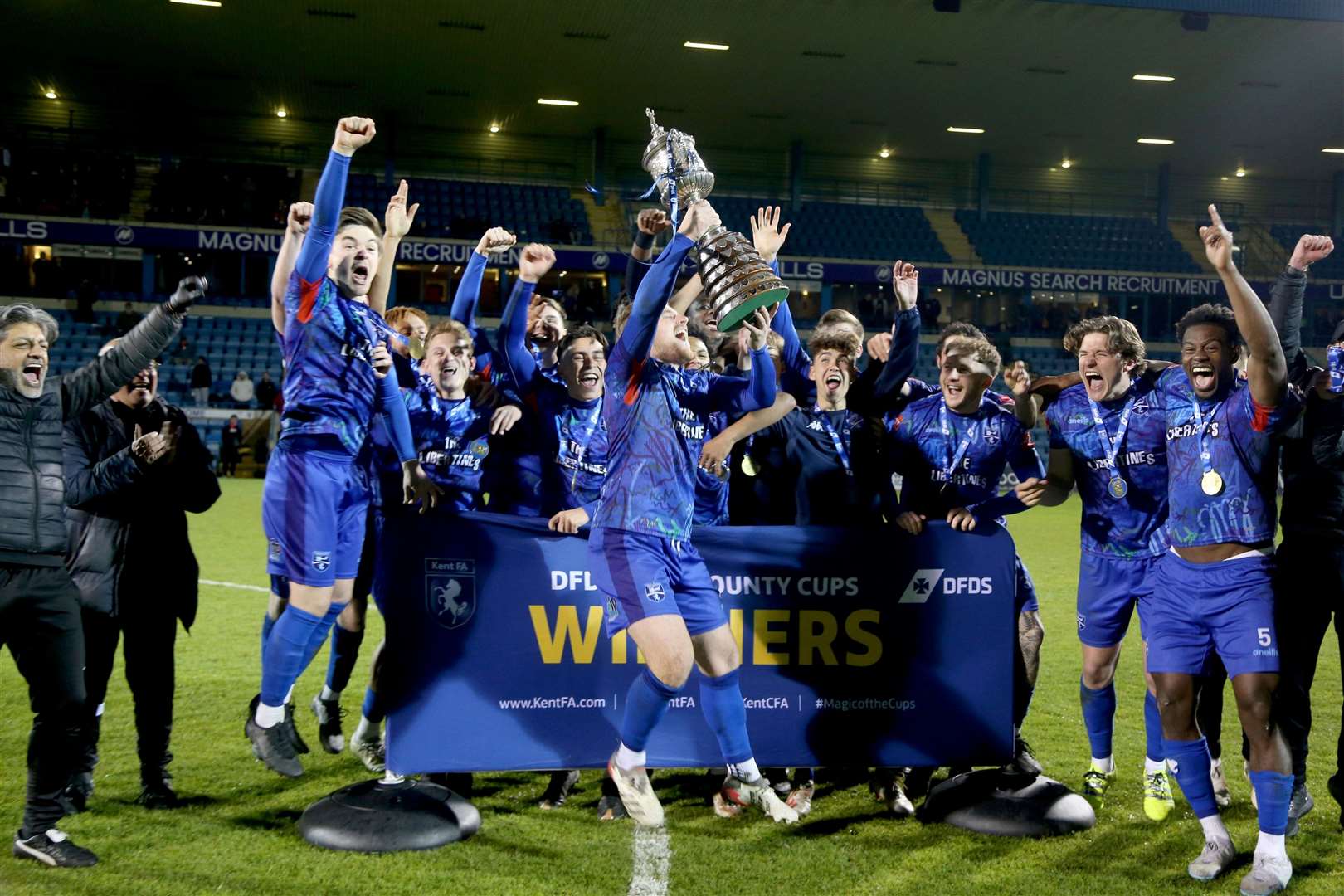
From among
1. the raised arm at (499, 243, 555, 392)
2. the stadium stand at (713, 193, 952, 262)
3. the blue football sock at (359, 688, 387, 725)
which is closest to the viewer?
the raised arm at (499, 243, 555, 392)

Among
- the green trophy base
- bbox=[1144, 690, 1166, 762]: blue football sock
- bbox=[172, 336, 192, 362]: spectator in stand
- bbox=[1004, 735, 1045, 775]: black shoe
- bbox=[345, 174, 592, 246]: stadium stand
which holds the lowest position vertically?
bbox=[1004, 735, 1045, 775]: black shoe

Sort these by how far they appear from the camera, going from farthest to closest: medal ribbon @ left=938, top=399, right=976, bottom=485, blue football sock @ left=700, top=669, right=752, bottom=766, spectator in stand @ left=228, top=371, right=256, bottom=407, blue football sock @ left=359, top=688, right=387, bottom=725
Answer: spectator in stand @ left=228, top=371, right=256, bottom=407 < blue football sock @ left=359, top=688, right=387, bottom=725 < medal ribbon @ left=938, top=399, right=976, bottom=485 < blue football sock @ left=700, top=669, right=752, bottom=766

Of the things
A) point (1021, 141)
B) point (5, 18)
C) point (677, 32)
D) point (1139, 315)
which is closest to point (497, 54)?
point (677, 32)

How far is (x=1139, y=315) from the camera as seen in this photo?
1323 inches

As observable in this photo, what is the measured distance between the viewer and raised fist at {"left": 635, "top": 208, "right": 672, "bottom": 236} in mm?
4754

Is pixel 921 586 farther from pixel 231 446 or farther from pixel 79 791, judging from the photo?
pixel 231 446

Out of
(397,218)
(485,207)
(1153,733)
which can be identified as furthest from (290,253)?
(485,207)

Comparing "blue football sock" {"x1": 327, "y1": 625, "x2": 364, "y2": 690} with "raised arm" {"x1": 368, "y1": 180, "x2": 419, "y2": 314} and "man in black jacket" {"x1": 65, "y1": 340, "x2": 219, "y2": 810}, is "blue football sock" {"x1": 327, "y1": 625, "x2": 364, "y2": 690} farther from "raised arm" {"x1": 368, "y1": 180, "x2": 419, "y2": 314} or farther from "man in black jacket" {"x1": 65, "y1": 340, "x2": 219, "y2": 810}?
"raised arm" {"x1": 368, "y1": 180, "x2": 419, "y2": 314}

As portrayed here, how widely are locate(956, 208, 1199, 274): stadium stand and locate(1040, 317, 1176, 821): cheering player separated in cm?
2769

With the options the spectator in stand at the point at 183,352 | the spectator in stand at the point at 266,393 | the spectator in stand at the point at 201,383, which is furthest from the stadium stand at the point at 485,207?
the spectator in stand at the point at 201,383

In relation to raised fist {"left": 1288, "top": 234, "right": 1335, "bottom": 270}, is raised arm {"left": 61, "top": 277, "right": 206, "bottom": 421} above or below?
below

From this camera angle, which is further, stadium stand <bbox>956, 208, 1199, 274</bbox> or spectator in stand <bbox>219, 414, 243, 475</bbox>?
stadium stand <bbox>956, 208, 1199, 274</bbox>

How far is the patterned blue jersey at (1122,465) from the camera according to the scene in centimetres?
511

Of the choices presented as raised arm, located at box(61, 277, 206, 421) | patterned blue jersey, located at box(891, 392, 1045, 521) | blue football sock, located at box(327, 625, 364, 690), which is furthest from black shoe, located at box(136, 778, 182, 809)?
patterned blue jersey, located at box(891, 392, 1045, 521)
